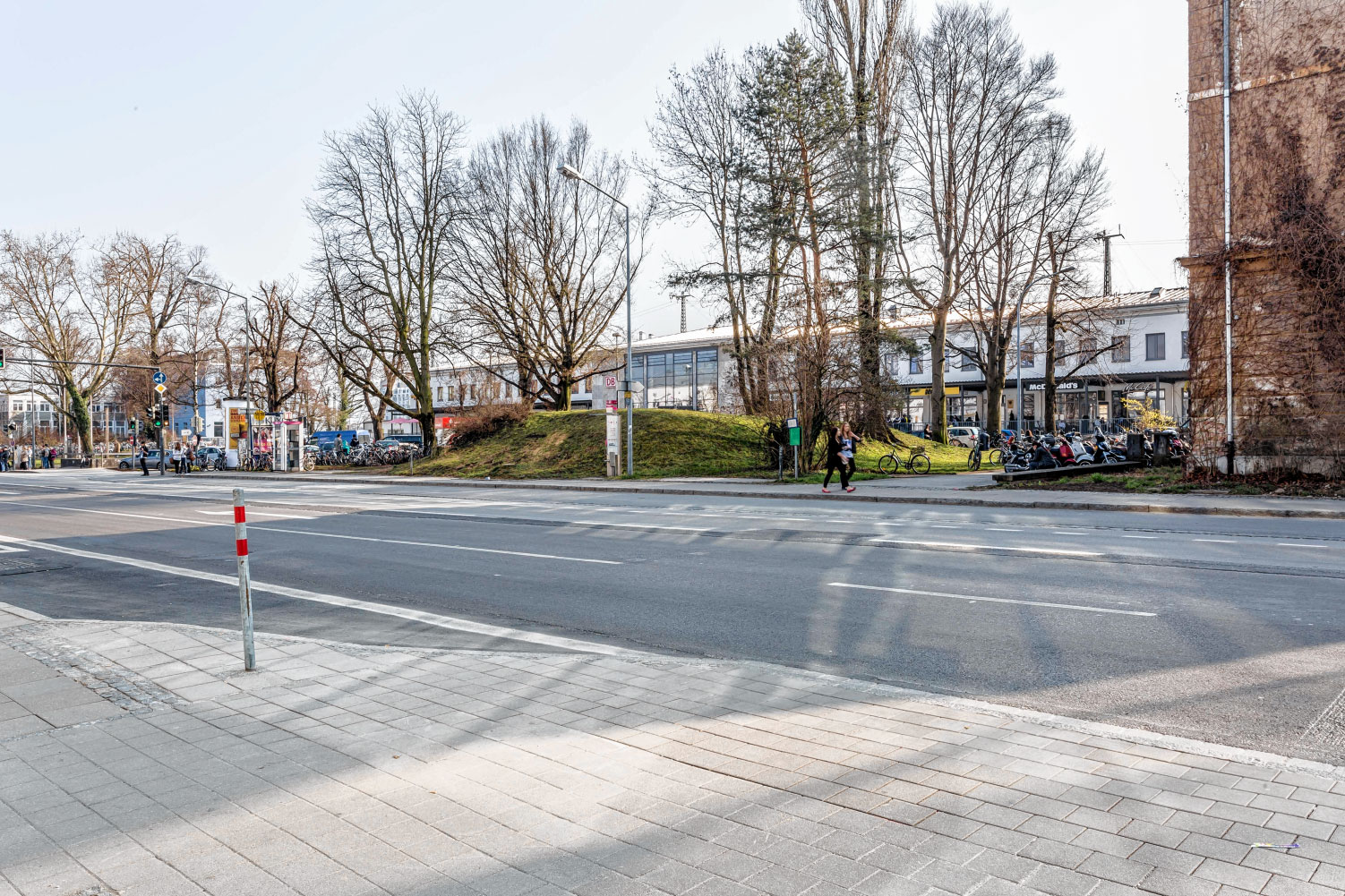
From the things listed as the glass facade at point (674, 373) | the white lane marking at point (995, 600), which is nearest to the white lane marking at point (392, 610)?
the white lane marking at point (995, 600)

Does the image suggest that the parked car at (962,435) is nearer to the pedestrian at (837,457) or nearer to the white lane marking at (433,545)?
the pedestrian at (837,457)

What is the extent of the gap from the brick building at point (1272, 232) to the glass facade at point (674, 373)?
50.3 m

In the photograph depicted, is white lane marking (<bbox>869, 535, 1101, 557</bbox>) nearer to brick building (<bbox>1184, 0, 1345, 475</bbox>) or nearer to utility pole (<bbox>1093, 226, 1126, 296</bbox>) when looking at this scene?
brick building (<bbox>1184, 0, 1345, 475</bbox>)

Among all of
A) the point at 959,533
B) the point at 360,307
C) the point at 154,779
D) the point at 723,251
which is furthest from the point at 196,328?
the point at 154,779

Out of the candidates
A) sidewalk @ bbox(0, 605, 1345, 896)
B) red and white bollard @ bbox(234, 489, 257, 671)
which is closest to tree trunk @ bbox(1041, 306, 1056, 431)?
sidewalk @ bbox(0, 605, 1345, 896)

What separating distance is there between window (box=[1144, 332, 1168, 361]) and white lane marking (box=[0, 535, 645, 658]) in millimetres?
57676

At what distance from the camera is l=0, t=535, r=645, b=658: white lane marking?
6.75 metres

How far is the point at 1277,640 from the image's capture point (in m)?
6.46

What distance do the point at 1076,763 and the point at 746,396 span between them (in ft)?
90.8

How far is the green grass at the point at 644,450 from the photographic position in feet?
104

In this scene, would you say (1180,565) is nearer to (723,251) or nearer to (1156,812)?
(1156,812)

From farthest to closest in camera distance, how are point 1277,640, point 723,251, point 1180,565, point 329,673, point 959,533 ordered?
point 723,251
point 959,533
point 1180,565
point 1277,640
point 329,673

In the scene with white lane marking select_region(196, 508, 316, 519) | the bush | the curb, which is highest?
the bush

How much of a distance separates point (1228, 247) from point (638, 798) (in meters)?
20.9
